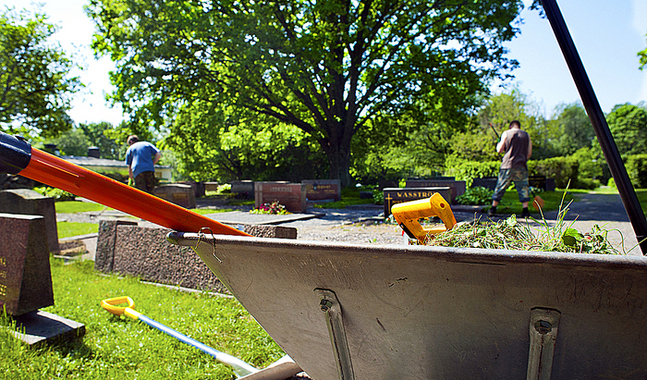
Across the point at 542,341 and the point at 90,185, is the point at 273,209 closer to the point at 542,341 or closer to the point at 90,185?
the point at 90,185

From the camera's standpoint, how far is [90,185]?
110 centimetres

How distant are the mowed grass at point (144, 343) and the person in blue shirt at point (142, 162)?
15.4ft

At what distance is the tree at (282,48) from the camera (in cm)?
1348

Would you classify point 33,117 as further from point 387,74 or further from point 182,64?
point 387,74

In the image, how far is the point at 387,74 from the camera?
1580 cm

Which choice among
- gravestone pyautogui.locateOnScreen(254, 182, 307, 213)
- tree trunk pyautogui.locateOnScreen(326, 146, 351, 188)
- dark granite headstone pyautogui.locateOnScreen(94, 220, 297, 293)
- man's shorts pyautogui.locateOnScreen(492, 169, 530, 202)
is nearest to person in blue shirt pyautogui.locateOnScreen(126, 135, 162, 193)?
dark granite headstone pyautogui.locateOnScreen(94, 220, 297, 293)

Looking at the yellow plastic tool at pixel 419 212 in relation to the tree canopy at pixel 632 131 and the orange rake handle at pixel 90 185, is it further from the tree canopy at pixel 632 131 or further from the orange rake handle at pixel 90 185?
the tree canopy at pixel 632 131

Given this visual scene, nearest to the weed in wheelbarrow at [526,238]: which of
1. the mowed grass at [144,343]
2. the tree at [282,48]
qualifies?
the mowed grass at [144,343]

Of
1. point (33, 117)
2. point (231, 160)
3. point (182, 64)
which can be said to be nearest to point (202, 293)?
point (182, 64)

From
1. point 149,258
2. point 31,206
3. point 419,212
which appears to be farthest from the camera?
point 31,206

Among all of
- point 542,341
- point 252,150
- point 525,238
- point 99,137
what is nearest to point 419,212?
point 525,238

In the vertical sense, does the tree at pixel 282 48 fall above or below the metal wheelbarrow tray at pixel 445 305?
above

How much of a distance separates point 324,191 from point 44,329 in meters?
14.1

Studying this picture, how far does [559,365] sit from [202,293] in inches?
128
